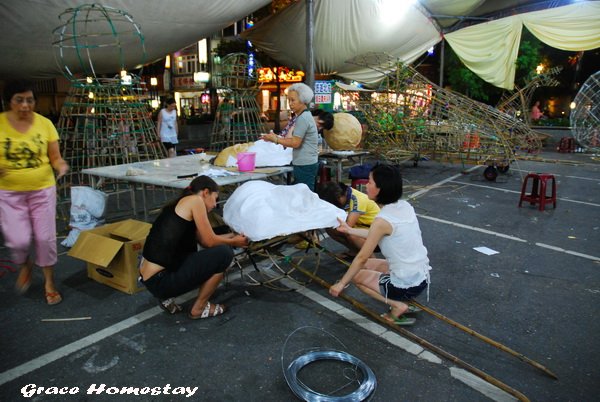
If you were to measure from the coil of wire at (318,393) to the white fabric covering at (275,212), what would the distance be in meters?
0.99

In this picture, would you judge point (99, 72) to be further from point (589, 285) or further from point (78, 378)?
point (589, 285)

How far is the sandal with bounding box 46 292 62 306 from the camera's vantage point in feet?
12.8

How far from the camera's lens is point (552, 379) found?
9.36 feet

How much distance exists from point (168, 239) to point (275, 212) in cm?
91

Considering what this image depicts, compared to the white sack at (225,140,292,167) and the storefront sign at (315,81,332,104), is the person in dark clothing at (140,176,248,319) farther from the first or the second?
the storefront sign at (315,81,332,104)

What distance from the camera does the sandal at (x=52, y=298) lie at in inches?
154

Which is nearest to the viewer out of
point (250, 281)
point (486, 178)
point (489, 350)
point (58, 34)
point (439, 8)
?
point (489, 350)

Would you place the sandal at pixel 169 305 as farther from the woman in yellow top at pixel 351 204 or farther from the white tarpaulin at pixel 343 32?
the white tarpaulin at pixel 343 32

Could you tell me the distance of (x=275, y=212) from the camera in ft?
11.9

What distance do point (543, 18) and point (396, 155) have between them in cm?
775

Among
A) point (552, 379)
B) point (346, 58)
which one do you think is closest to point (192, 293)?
point (552, 379)

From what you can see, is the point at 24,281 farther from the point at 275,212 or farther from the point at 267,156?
the point at 267,156

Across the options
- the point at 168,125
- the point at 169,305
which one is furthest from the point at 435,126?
the point at 169,305

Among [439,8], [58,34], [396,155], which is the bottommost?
[396,155]
